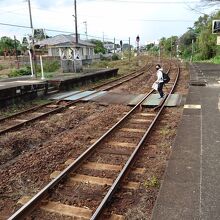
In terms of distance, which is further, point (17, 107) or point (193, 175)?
point (17, 107)

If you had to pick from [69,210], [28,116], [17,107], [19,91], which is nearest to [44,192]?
[69,210]

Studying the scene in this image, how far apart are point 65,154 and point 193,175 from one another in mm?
3042

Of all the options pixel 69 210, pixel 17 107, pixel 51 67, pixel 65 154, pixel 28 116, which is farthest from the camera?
pixel 51 67

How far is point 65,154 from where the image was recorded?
281 inches

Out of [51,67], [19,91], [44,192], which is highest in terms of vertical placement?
[19,91]

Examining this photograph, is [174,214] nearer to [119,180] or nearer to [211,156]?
[119,180]

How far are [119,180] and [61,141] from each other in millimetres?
3147

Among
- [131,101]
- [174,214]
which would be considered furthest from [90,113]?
[174,214]

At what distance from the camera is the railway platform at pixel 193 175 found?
428 cm

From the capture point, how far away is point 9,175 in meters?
6.04

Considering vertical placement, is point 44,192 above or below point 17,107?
above

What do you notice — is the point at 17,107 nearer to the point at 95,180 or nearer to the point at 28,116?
the point at 28,116

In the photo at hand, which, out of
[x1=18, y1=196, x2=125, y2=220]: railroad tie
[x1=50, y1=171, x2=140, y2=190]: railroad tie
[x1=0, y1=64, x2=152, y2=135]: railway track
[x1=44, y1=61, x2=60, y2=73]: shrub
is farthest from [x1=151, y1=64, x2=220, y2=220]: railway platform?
[x1=44, y1=61, x2=60, y2=73]: shrub

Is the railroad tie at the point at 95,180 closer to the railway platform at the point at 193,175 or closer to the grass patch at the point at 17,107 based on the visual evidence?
the railway platform at the point at 193,175
